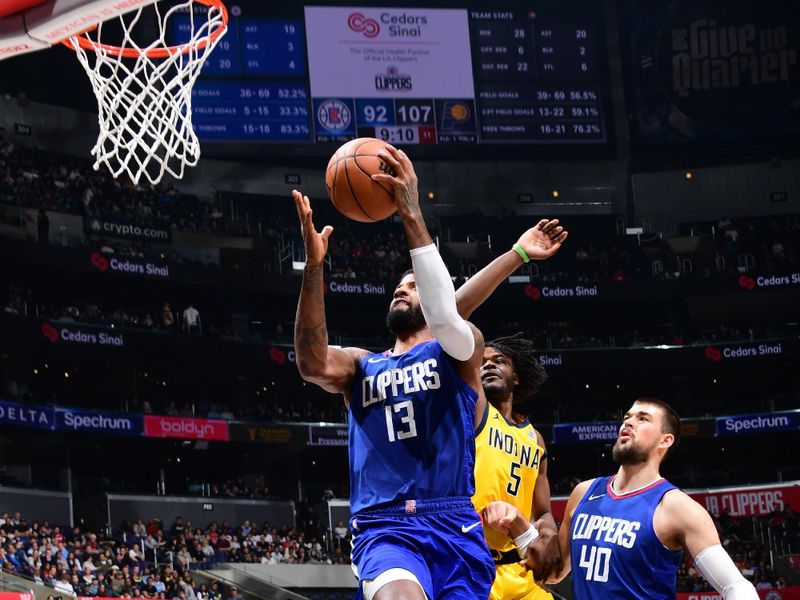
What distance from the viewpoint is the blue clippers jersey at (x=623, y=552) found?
211 inches

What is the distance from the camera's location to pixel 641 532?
539 centimetres

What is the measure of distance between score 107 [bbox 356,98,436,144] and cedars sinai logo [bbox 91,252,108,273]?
302 inches

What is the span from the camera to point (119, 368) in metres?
29.0

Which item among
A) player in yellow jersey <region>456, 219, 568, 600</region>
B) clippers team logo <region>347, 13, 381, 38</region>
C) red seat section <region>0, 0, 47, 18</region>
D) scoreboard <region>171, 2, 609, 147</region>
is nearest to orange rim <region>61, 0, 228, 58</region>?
red seat section <region>0, 0, 47, 18</region>

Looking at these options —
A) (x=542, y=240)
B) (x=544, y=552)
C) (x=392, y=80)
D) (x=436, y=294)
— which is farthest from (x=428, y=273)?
(x=392, y=80)

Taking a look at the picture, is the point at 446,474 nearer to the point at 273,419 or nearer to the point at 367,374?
the point at 367,374

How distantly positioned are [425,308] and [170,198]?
1052 inches

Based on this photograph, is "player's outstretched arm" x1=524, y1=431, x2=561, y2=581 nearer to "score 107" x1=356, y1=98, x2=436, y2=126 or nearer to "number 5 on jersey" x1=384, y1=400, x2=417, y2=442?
"number 5 on jersey" x1=384, y1=400, x2=417, y2=442

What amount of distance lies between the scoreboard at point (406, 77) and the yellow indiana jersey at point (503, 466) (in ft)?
80.4

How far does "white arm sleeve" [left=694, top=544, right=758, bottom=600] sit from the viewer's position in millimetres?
5009

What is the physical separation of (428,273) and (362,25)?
27277mm

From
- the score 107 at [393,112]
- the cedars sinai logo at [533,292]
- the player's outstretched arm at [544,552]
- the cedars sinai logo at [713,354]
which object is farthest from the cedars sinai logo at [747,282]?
the player's outstretched arm at [544,552]

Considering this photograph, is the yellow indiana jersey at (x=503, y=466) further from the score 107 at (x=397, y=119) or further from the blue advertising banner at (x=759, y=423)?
the blue advertising banner at (x=759, y=423)

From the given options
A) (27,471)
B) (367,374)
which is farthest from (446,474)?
(27,471)
